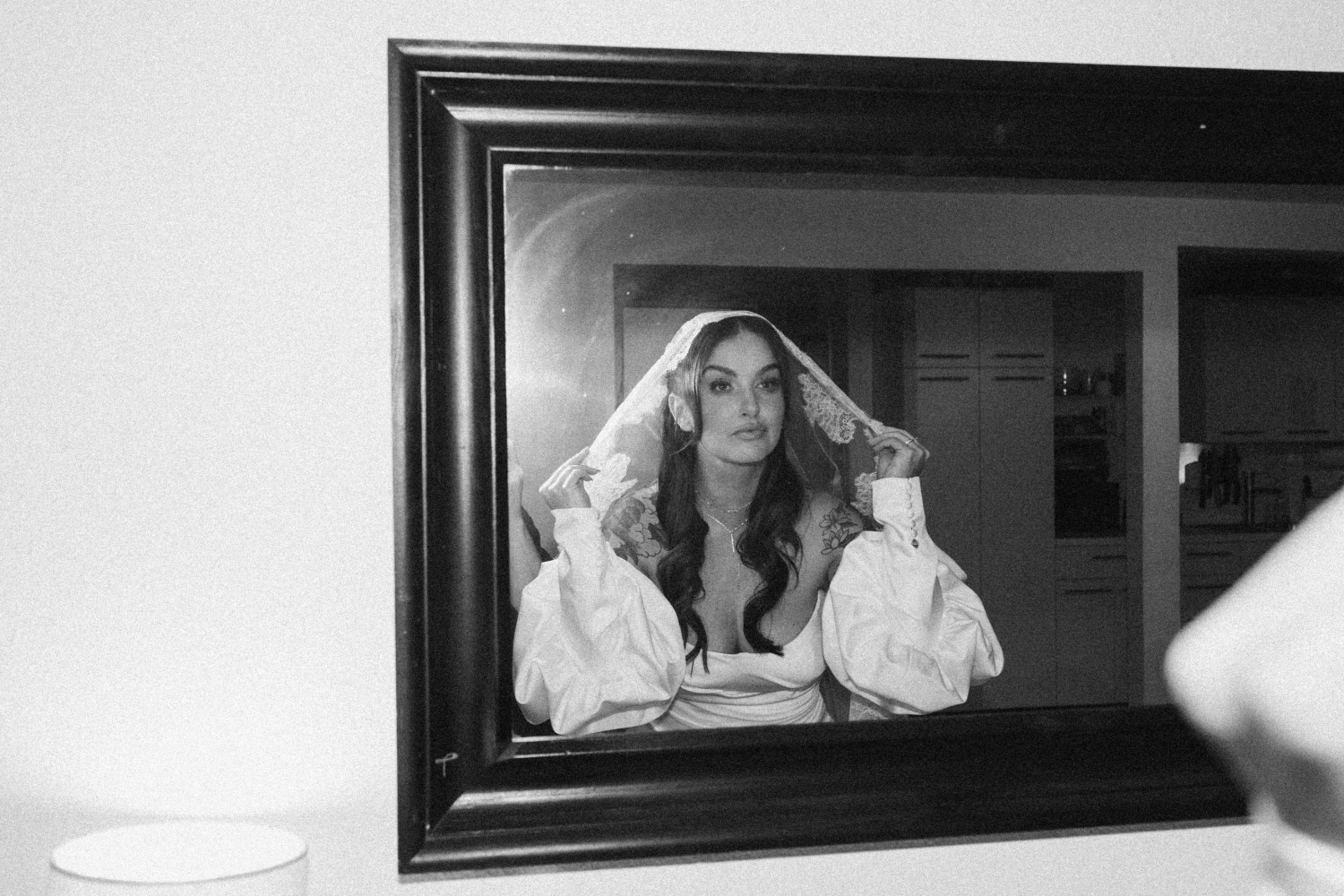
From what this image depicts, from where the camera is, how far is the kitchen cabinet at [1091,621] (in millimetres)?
1824

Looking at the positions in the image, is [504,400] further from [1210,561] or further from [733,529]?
[1210,561]

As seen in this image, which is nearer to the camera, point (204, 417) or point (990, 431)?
point (204, 417)

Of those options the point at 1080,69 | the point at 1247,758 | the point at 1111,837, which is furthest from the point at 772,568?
the point at 1247,758

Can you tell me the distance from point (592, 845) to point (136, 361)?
83cm

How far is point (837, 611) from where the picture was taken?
1.80m

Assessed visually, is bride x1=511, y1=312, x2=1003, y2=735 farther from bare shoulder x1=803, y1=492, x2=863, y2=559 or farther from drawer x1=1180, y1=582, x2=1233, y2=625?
drawer x1=1180, y1=582, x2=1233, y2=625

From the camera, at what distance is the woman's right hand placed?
1719 mm

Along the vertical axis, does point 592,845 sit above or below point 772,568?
below

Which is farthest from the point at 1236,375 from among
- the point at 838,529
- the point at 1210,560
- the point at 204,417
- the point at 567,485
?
the point at 204,417

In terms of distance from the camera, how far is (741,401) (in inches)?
69.6

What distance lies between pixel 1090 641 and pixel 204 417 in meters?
1.20

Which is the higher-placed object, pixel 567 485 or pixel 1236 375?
pixel 1236 375

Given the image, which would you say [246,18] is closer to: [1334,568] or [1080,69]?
[1080,69]

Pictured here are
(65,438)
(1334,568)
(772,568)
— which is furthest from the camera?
(772,568)
